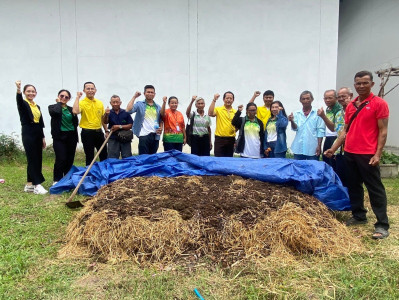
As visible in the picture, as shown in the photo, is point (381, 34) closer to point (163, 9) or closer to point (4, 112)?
point (163, 9)

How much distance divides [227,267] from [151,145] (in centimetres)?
284

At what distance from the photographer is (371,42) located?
10883 millimetres

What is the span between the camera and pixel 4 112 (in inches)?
329

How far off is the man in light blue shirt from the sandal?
1.51 m

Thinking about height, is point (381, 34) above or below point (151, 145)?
above

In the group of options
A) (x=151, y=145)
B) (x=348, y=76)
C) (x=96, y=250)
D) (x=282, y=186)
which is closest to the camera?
Result: (x=96, y=250)

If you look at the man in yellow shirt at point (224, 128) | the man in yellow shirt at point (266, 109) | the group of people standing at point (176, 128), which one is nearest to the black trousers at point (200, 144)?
the group of people standing at point (176, 128)

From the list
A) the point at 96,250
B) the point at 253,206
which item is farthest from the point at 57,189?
the point at 253,206

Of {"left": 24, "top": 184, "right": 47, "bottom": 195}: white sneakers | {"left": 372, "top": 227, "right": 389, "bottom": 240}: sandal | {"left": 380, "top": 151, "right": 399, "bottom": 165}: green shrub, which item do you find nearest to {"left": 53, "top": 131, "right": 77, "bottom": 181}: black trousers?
{"left": 24, "top": 184, "right": 47, "bottom": 195}: white sneakers

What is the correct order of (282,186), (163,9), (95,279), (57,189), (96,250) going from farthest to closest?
(163,9), (57,189), (282,186), (96,250), (95,279)

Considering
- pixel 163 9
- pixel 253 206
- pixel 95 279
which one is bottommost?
pixel 95 279

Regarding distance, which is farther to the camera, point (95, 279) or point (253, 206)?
point (253, 206)

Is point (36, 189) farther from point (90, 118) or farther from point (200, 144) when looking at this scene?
point (200, 144)

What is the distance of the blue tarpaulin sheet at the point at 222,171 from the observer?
3.34 meters
